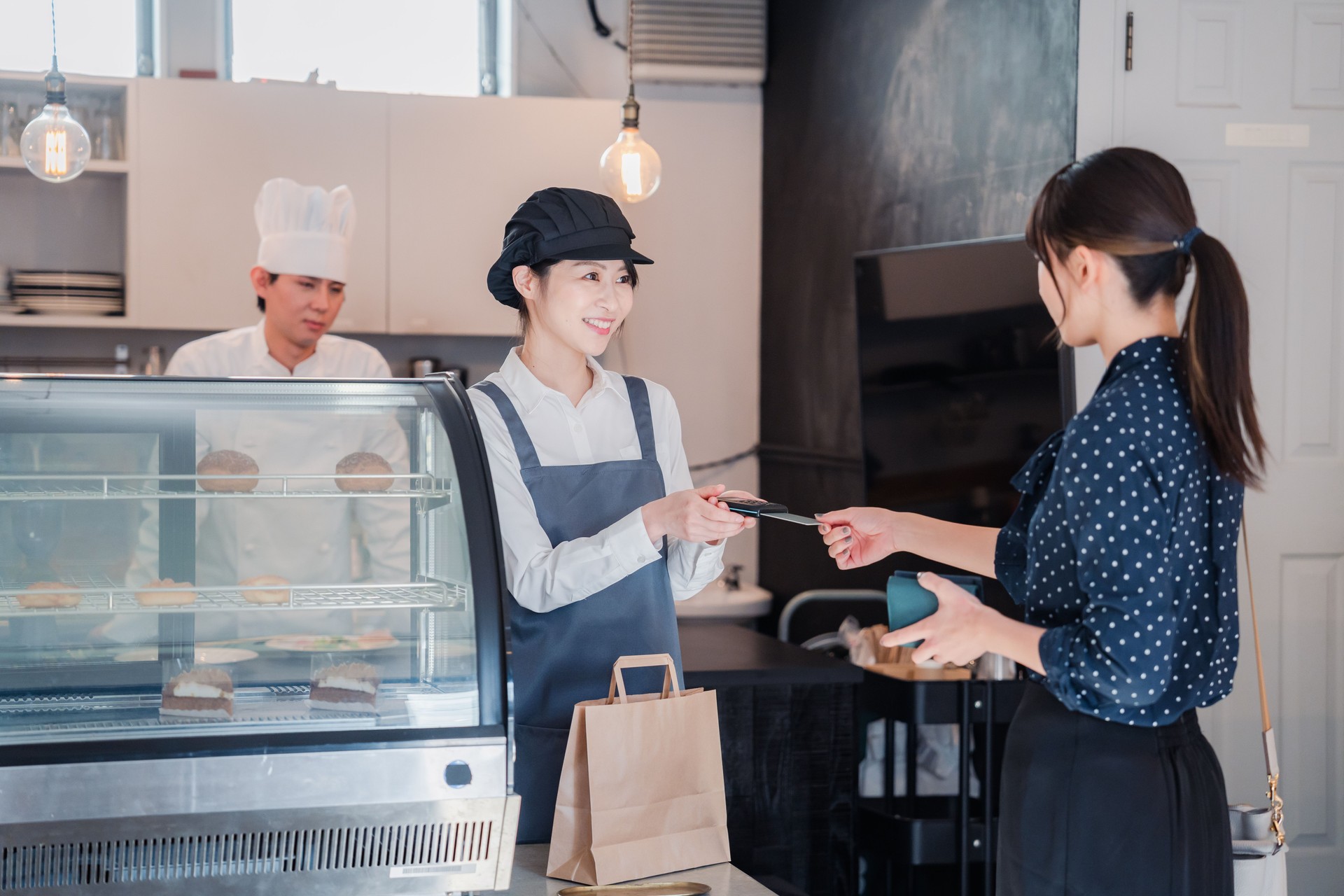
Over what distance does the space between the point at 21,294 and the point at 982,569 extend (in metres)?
3.49

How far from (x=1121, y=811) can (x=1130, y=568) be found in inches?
11.6

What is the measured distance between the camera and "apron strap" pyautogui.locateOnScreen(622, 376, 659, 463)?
1917 millimetres

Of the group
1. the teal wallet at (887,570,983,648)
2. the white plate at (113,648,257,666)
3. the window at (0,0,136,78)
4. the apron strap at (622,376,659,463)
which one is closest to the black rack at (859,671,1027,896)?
the apron strap at (622,376,659,463)

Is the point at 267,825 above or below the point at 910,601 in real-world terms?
below

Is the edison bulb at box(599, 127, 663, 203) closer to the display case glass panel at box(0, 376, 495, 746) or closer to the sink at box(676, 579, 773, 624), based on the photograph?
the sink at box(676, 579, 773, 624)

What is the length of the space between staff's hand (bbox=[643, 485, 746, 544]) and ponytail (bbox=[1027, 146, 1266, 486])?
564mm

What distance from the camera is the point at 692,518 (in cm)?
166

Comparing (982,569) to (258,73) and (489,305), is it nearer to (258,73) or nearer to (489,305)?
(489,305)

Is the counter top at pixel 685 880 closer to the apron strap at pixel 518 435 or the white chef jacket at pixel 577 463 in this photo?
the white chef jacket at pixel 577 463

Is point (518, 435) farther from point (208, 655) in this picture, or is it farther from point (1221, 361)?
point (1221, 361)

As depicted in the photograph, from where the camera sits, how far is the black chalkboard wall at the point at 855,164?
3059mm

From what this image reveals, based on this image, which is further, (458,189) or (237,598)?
(458,189)

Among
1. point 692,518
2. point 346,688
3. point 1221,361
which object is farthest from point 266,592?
point 1221,361

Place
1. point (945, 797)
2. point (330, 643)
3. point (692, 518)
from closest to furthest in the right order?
point (330, 643)
point (692, 518)
point (945, 797)
